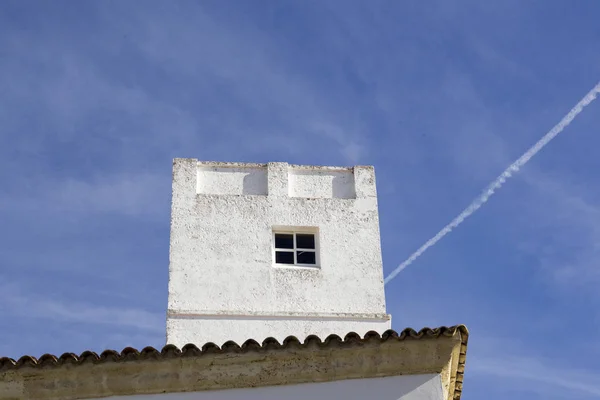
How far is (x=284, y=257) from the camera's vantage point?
14.7m

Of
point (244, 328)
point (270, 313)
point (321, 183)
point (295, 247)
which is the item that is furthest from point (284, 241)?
point (244, 328)

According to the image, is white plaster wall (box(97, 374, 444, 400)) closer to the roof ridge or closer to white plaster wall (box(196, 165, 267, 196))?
the roof ridge

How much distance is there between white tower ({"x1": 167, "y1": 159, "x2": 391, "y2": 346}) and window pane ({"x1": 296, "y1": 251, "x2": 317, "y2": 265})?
17 millimetres

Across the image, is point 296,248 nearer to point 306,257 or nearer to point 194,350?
point 306,257

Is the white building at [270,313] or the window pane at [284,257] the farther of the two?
the window pane at [284,257]

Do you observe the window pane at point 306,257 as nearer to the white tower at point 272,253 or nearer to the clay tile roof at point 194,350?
the white tower at point 272,253

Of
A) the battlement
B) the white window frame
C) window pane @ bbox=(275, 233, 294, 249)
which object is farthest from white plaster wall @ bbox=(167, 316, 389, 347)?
the battlement

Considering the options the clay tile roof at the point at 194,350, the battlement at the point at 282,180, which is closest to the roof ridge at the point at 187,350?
the clay tile roof at the point at 194,350

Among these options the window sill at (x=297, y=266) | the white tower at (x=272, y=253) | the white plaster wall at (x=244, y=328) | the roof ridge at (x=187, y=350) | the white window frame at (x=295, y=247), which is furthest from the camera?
the white window frame at (x=295, y=247)

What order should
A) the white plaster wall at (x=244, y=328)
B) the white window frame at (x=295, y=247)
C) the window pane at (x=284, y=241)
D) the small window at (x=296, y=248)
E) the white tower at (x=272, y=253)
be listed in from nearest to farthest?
the white plaster wall at (x=244, y=328)
the white tower at (x=272, y=253)
the white window frame at (x=295, y=247)
the small window at (x=296, y=248)
the window pane at (x=284, y=241)

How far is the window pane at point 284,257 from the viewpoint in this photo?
1459 cm

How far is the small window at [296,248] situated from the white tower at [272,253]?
2cm

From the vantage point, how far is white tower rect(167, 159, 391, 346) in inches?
539

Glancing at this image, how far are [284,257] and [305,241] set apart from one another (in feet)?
1.65
